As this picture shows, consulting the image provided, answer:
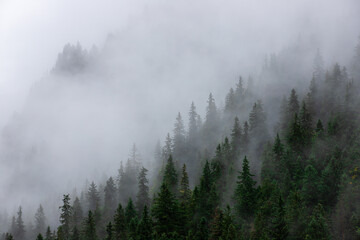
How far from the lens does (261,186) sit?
61625 millimetres

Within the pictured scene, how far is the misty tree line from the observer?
47750mm

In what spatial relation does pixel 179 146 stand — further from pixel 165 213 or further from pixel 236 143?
pixel 165 213

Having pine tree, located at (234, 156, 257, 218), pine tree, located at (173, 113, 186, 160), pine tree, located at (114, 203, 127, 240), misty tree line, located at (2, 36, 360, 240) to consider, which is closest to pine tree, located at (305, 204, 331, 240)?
misty tree line, located at (2, 36, 360, 240)

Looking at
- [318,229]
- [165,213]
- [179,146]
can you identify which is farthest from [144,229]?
[179,146]

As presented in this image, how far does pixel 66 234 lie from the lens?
67000 mm

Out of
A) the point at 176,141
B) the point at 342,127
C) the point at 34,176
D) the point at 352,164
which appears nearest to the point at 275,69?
the point at 176,141

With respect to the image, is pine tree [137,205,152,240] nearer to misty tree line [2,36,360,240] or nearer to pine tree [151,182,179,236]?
misty tree line [2,36,360,240]

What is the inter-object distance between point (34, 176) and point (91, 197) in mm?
122230

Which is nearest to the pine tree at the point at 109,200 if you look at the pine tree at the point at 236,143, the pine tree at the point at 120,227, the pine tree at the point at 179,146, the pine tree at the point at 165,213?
the pine tree at the point at 179,146

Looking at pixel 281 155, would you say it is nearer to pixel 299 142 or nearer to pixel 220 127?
pixel 299 142

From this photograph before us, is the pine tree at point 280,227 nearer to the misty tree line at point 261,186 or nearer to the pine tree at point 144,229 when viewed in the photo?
the misty tree line at point 261,186

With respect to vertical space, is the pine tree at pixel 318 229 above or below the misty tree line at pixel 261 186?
below

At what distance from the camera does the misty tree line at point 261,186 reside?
47.8m

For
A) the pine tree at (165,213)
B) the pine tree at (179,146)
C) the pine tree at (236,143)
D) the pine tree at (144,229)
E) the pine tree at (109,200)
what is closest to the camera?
the pine tree at (165,213)
